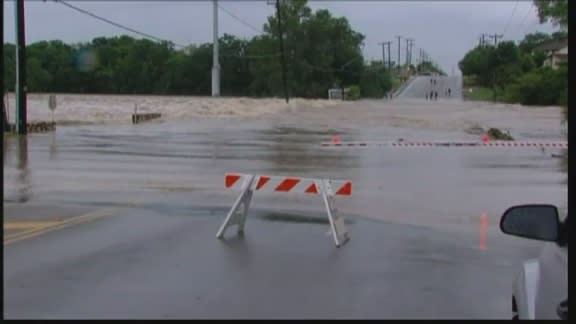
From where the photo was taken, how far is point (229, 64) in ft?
326

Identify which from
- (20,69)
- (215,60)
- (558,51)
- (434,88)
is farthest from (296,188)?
(434,88)

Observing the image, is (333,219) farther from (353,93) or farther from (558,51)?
(353,93)

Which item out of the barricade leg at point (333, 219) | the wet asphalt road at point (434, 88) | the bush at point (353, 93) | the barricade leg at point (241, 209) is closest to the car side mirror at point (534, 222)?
the barricade leg at point (333, 219)

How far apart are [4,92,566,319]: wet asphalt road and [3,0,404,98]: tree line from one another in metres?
30.6

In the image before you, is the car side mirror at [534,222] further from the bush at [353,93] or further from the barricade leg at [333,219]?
the bush at [353,93]

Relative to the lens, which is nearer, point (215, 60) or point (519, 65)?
point (519, 65)

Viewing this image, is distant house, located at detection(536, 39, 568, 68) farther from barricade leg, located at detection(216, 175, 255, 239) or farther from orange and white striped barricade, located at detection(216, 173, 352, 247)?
barricade leg, located at detection(216, 175, 255, 239)

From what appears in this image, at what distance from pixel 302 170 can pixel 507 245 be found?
9.25 m

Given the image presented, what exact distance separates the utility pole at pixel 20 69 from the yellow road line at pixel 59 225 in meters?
18.5

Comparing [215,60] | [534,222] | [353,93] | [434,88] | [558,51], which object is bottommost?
[534,222]

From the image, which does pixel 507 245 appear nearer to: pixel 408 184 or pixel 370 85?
pixel 408 184

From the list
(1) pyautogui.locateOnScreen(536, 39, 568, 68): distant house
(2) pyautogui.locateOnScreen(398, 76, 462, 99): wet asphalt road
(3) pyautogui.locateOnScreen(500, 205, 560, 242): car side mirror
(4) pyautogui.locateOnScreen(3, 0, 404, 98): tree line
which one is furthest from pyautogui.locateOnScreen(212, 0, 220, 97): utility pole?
(3) pyautogui.locateOnScreen(500, 205, 560, 242): car side mirror

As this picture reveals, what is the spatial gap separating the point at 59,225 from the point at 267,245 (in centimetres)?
283

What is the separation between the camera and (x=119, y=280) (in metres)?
7.55
